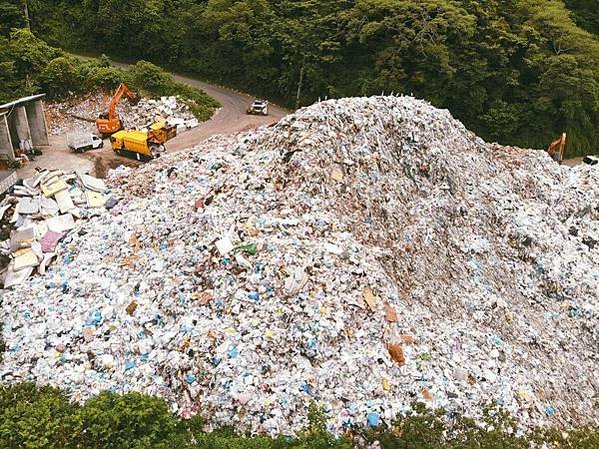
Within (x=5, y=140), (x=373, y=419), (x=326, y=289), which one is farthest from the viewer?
(x=5, y=140)

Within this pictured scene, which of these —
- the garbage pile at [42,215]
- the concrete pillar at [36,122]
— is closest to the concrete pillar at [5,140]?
the concrete pillar at [36,122]

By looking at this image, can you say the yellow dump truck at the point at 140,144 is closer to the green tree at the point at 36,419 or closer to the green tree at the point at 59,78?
the green tree at the point at 59,78

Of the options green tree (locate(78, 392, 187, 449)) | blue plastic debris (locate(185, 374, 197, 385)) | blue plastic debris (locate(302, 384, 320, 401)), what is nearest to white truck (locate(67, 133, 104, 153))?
green tree (locate(78, 392, 187, 449))

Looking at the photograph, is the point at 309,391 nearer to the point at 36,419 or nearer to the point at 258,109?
the point at 36,419

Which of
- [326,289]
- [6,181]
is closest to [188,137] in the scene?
[6,181]

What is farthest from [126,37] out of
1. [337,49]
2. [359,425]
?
[359,425]

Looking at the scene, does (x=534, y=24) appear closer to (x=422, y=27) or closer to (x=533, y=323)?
(x=422, y=27)
